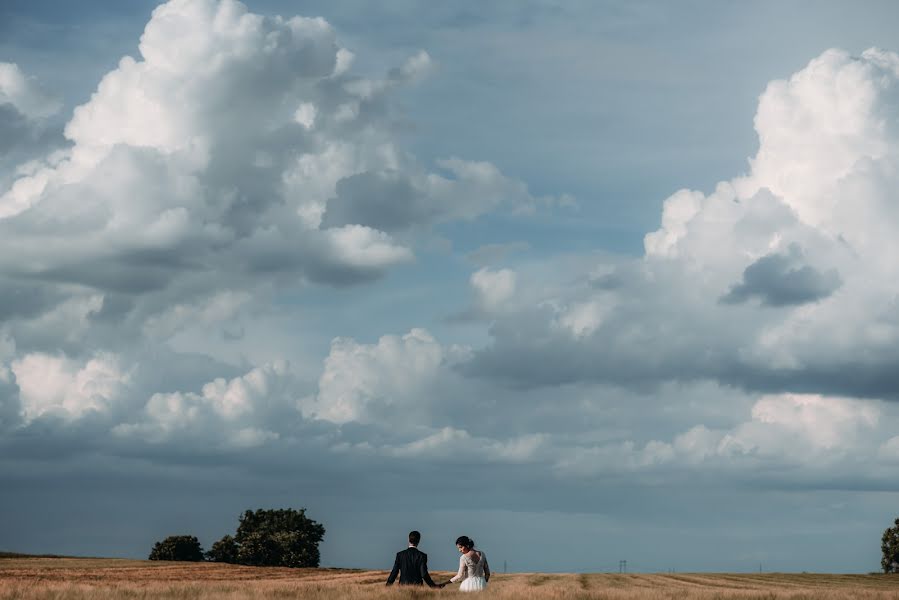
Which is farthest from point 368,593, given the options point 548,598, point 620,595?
point 620,595

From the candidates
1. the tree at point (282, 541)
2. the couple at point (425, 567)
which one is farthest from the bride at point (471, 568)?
the tree at point (282, 541)

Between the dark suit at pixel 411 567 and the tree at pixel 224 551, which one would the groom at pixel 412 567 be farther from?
the tree at pixel 224 551

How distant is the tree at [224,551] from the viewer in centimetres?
14238

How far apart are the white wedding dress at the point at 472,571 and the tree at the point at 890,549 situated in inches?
4781

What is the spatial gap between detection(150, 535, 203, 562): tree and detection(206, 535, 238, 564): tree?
1.75 metres

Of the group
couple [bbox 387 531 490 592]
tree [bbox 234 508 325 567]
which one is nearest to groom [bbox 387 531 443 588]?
couple [bbox 387 531 490 592]

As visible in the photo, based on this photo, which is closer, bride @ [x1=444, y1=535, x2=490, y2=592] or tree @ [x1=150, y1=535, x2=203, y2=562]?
bride @ [x1=444, y1=535, x2=490, y2=592]

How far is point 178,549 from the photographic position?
141m

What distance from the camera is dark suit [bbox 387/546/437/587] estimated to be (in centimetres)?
2878

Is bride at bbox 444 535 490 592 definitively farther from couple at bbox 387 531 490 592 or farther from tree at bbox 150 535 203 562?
tree at bbox 150 535 203 562

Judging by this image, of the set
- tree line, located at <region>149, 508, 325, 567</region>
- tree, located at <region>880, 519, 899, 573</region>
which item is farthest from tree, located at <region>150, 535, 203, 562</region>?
tree, located at <region>880, 519, 899, 573</region>

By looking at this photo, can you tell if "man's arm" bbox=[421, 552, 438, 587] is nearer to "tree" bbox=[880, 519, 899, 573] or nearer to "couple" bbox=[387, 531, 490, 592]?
"couple" bbox=[387, 531, 490, 592]

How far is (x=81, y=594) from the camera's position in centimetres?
2823

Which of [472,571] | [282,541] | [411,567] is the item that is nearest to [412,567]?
[411,567]
